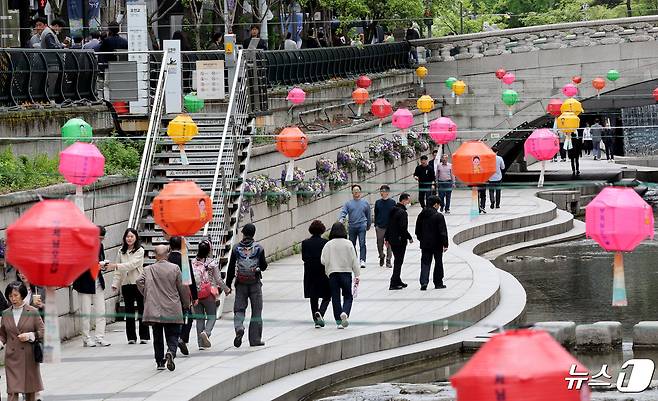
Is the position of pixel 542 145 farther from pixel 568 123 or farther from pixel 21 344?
pixel 21 344

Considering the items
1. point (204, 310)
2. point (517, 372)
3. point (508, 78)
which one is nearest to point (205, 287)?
point (204, 310)

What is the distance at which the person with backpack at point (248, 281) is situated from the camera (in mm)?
20906

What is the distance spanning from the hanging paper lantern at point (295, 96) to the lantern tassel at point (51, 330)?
69.0 ft

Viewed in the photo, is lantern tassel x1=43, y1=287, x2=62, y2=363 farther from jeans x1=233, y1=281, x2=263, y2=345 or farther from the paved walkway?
jeans x1=233, y1=281, x2=263, y2=345

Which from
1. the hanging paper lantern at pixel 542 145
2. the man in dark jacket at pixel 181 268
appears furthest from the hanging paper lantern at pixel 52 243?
the hanging paper lantern at pixel 542 145

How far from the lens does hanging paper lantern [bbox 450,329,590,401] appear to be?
10.2m

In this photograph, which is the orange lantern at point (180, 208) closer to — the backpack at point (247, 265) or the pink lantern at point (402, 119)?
the backpack at point (247, 265)

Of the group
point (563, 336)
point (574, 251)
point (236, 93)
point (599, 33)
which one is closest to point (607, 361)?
point (563, 336)

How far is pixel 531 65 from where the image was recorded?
166 feet

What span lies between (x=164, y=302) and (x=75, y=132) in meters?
6.05

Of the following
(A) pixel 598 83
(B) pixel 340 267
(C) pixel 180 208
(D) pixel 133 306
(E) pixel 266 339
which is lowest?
(E) pixel 266 339

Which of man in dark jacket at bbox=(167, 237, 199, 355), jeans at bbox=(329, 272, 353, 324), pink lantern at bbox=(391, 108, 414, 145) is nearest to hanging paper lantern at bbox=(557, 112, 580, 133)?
pink lantern at bbox=(391, 108, 414, 145)

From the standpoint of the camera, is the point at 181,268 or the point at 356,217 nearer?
the point at 181,268

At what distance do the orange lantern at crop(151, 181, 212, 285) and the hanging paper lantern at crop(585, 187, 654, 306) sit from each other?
4319 mm
